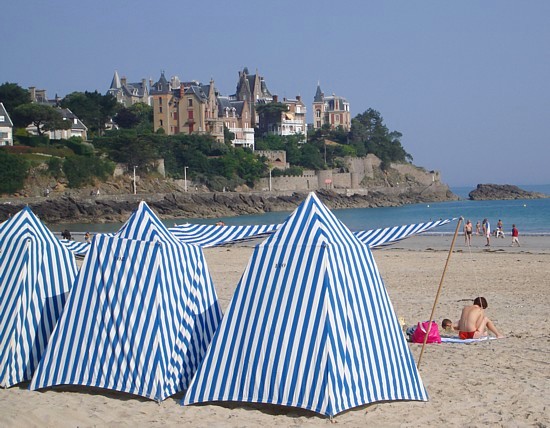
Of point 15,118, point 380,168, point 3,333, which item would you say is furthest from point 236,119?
point 3,333

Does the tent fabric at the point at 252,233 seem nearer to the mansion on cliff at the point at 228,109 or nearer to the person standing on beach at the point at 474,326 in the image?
the person standing on beach at the point at 474,326

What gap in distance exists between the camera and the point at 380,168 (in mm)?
113625

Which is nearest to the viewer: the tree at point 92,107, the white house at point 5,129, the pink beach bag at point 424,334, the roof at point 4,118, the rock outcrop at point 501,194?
the pink beach bag at point 424,334

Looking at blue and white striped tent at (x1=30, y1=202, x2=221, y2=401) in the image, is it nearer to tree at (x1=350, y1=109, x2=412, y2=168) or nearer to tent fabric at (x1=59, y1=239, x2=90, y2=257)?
tent fabric at (x1=59, y1=239, x2=90, y2=257)

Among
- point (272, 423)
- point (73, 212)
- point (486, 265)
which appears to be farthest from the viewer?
point (73, 212)

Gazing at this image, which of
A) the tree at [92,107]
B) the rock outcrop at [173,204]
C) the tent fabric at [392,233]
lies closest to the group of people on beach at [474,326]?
the tent fabric at [392,233]

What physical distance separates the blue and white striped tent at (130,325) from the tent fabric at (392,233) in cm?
190

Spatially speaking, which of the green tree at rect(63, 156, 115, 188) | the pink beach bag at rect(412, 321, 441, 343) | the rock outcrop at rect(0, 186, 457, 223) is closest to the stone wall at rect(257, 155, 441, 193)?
the rock outcrop at rect(0, 186, 457, 223)

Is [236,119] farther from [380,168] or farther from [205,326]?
[205,326]

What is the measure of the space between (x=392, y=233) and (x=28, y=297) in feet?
12.7

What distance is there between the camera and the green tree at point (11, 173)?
62969mm

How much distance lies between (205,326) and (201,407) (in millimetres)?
1120

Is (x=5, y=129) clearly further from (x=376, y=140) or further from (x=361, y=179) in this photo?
(x=376, y=140)

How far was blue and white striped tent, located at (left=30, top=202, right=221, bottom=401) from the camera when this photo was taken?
25.7 feet
